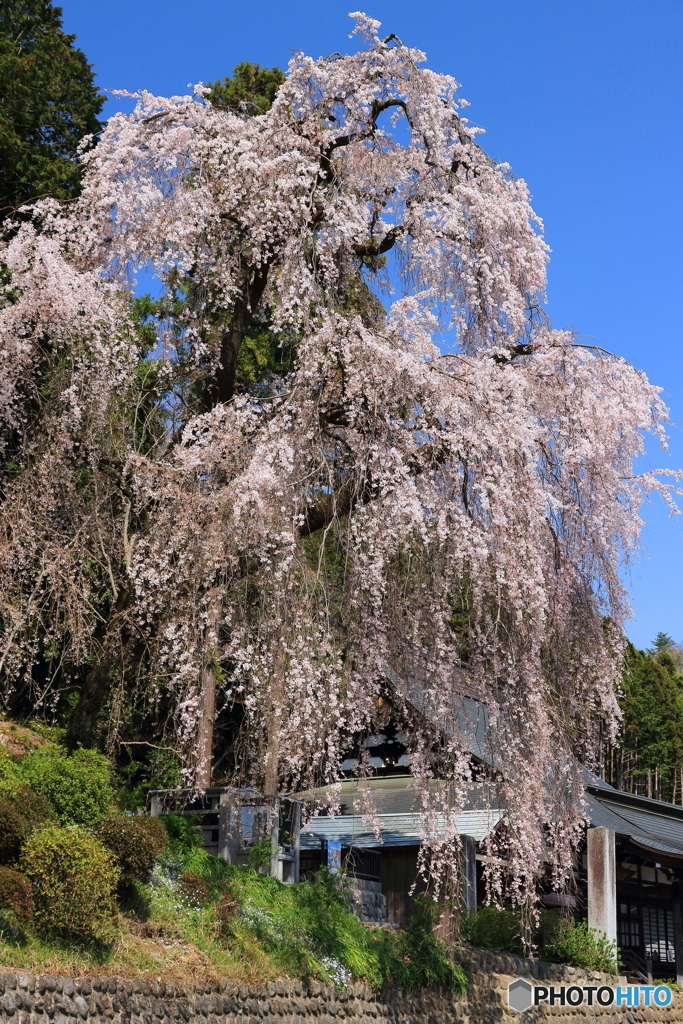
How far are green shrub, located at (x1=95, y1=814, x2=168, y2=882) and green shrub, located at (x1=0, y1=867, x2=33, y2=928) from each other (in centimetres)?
97

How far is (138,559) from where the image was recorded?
9.10 m

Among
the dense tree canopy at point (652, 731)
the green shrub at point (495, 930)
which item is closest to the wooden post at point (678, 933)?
the green shrub at point (495, 930)

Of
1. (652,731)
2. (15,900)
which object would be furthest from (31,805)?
(652,731)

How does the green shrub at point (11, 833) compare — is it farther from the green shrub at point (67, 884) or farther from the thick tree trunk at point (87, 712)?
the thick tree trunk at point (87, 712)

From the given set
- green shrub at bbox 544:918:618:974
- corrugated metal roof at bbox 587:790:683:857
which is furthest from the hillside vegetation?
corrugated metal roof at bbox 587:790:683:857

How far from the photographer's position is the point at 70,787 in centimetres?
823

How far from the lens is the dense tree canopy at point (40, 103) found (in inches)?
600

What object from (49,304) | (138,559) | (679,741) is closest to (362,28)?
(49,304)

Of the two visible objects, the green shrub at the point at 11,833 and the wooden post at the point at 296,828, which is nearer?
the green shrub at the point at 11,833

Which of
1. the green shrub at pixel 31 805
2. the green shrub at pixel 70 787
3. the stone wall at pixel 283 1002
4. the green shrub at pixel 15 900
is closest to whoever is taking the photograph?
the stone wall at pixel 283 1002

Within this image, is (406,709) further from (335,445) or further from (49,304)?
(49,304)

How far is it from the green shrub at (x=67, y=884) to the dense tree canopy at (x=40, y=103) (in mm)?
10803

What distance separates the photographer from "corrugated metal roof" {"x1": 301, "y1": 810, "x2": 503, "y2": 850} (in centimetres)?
1305

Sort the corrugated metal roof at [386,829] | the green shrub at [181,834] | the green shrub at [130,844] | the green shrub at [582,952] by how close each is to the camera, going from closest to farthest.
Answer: the green shrub at [130,844]
the green shrub at [181,834]
the green shrub at [582,952]
the corrugated metal roof at [386,829]
